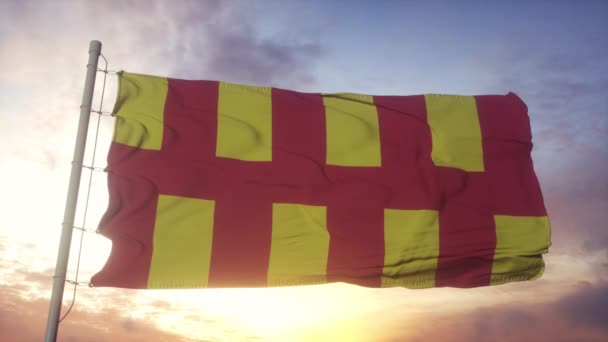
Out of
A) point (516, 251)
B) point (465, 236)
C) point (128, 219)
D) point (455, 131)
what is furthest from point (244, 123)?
point (516, 251)

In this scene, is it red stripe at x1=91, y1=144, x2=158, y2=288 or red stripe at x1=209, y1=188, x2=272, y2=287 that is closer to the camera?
red stripe at x1=91, y1=144, x2=158, y2=288

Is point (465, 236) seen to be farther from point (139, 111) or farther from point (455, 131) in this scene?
point (139, 111)

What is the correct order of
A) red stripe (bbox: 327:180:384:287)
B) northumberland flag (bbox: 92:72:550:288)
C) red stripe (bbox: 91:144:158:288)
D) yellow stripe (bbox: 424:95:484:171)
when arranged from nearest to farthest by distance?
1. red stripe (bbox: 91:144:158:288)
2. northumberland flag (bbox: 92:72:550:288)
3. red stripe (bbox: 327:180:384:287)
4. yellow stripe (bbox: 424:95:484:171)

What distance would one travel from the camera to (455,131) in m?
8.59

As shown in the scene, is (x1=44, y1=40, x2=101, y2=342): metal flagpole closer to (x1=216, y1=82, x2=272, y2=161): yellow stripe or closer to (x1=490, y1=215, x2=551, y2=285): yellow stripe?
(x1=216, y1=82, x2=272, y2=161): yellow stripe

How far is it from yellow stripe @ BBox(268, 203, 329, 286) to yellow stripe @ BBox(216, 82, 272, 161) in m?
0.74

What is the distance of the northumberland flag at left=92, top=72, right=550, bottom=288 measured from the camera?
7.31 m

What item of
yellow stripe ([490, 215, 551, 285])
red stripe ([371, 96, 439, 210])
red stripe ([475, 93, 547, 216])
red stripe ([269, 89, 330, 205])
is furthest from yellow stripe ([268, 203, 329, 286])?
red stripe ([475, 93, 547, 216])

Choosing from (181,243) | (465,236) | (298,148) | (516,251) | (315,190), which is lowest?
(181,243)

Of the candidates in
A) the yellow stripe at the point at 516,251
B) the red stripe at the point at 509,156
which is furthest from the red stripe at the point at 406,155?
the yellow stripe at the point at 516,251

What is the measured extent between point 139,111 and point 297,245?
2.25 metres

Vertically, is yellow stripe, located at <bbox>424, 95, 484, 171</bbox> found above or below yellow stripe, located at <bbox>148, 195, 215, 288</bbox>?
above

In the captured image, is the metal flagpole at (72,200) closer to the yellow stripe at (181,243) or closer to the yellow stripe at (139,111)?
the yellow stripe at (139,111)

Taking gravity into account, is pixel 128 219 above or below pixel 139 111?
below
